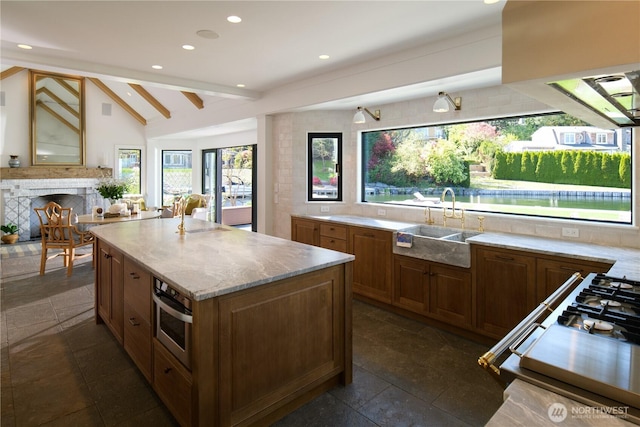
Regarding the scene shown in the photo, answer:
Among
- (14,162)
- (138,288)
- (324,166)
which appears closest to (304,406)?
(138,288)

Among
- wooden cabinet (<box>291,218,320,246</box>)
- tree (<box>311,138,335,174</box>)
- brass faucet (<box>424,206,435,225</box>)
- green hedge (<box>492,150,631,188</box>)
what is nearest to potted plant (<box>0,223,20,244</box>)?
wooden cabinet (<box>291,218,320,246</box>)

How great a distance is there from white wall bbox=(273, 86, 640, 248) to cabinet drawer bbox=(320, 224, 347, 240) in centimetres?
68

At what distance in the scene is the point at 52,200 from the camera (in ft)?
29.2

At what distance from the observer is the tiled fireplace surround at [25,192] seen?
790 centimetres

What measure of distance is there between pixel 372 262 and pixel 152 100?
6.47 metres

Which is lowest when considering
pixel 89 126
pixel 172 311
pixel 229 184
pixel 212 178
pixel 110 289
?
pixel 110 289

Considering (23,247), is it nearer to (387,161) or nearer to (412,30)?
(387,161)

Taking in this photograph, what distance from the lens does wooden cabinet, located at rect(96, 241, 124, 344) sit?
286 centimetres

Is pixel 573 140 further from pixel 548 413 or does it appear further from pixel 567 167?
pixel 548 413

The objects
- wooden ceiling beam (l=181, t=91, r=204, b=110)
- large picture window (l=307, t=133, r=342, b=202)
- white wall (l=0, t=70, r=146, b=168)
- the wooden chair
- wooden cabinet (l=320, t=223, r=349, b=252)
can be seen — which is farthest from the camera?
white wall (l=0, t=70, r=146, b=168)

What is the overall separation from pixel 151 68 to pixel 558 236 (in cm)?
478

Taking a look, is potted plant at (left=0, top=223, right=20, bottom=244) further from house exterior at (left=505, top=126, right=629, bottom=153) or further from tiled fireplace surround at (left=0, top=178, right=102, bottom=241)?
house exterior at (left=505, top=126, right=629, bottom=153)

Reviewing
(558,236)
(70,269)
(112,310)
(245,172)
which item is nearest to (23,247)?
(70,269)

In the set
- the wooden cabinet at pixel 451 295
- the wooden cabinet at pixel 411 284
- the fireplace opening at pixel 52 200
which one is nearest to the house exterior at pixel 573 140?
the wooden cabinet at pixel 451 295
